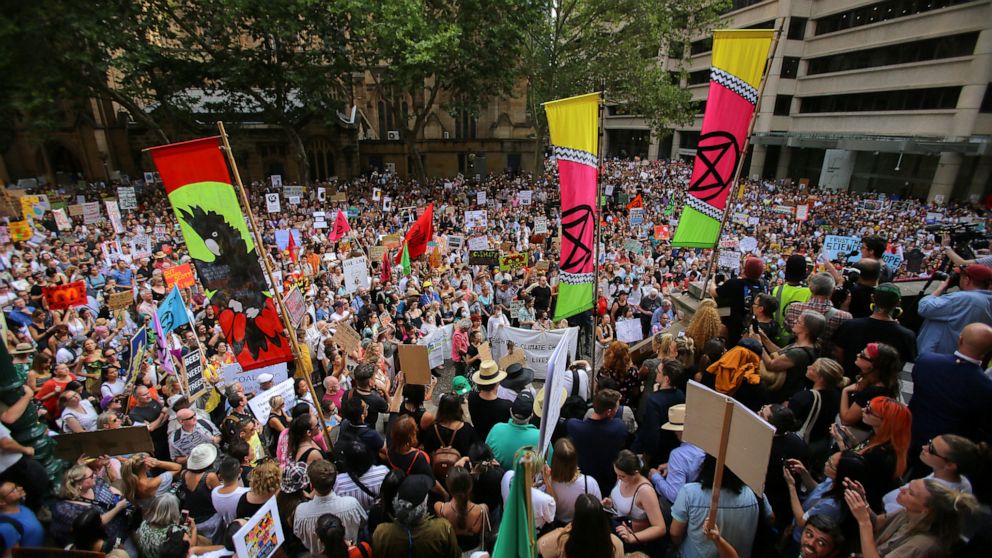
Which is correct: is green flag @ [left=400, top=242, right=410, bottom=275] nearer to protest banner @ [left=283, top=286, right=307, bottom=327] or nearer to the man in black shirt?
protest banner @ [left=283, top=286, right=307, bottom=327]

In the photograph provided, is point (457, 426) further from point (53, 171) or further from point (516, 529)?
point (53, 171)

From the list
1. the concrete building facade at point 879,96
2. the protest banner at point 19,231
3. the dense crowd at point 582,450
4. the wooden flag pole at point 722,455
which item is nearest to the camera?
the wooden flag pole at point 722,455

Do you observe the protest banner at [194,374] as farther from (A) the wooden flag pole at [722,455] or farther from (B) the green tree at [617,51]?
(B) the green tree at [617,51]

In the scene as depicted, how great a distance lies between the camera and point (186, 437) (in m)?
4.95

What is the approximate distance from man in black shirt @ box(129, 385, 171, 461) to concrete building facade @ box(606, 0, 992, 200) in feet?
82.3

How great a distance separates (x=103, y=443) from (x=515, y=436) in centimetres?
347

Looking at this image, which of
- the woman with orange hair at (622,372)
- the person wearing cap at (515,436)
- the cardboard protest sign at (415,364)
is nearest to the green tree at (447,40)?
the cardboard protest sign at (415,364)

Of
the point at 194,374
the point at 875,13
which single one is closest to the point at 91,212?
the point at 194,374

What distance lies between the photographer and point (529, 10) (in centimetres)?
2486

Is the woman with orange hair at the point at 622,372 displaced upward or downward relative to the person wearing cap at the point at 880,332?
downward

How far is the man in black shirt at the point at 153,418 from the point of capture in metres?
5.32

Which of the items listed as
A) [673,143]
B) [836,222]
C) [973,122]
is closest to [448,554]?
[836,222]

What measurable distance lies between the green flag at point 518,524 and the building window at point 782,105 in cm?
4379

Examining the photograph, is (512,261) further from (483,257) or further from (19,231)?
(19,231)
